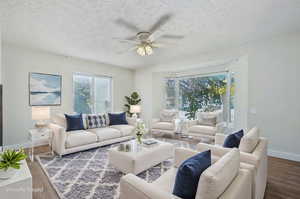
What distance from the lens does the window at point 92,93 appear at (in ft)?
16.4

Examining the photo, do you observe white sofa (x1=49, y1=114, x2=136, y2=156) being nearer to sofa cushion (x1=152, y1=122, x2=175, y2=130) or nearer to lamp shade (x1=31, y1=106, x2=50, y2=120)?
lamp shade (x1=31, y1=106, x2=50, y2=120)

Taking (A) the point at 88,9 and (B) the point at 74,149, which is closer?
(A) the point at 88,9

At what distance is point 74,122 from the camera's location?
3707mm

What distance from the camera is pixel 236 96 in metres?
3.79

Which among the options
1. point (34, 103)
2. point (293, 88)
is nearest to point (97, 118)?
point (34, 103)

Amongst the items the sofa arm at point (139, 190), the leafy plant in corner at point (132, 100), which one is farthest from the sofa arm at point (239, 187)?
the leafy plant in corner at point (132, 100)

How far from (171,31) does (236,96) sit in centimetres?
236

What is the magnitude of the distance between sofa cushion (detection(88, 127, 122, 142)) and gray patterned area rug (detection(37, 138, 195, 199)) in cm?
43

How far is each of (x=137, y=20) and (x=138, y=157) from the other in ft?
7.38

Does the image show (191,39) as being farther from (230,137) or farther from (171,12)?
(230,137)

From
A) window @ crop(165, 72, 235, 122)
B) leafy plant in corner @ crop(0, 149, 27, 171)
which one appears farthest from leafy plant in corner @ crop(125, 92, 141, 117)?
leafy plant in corner @ crop(0, 149, 27, 171)

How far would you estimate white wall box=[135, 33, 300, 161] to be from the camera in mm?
3096

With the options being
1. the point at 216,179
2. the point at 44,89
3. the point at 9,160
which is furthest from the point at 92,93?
the point at 216,179

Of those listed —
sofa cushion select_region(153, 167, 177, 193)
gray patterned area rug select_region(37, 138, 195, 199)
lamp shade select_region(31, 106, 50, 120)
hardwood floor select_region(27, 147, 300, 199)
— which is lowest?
hardwood floor select_region(27, 147, 300, 199)
